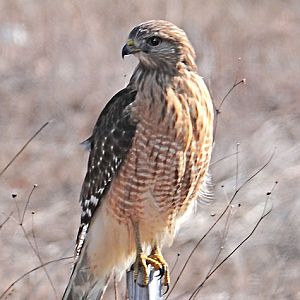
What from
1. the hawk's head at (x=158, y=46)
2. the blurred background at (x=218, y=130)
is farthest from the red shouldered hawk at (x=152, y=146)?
the blurred background at (x=218, y=130)

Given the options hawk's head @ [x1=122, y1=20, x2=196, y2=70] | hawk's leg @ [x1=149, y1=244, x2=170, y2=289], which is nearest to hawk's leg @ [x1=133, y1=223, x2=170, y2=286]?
hawk's leg @ [x1=149, y1=244, x2=170, y2=289]

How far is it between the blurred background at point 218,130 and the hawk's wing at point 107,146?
3.54 feet

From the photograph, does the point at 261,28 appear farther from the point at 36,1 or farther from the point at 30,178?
the point at 30,178

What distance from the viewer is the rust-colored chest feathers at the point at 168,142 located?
5.20 m

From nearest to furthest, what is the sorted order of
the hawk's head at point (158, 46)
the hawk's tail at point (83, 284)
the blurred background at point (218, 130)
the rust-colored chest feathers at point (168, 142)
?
the hawk's head at point (158, 46) < the rust-colored chest feathers at point (168, 142) < the hawk's tail at point (83, 284) < the blurred background at point (218, 130)

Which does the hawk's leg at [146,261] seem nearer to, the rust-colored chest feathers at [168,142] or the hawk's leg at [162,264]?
the hawk's leg at [162,264]

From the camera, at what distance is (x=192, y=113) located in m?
5.23

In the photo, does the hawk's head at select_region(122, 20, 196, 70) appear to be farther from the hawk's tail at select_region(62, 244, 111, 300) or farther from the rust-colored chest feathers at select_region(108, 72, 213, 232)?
the hawk's tail at select_region(62, 244, 111, 300)

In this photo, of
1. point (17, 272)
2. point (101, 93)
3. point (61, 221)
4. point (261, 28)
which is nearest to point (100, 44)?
point (101, 93)

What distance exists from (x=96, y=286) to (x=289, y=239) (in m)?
2.62

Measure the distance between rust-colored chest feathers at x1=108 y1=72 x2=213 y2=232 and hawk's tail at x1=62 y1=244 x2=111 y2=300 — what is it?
0.53 metres

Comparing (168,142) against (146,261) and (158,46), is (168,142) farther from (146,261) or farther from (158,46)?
(146,261)


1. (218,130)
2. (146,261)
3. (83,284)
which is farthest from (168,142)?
(218,130)

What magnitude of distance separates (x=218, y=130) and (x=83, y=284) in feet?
12.6
